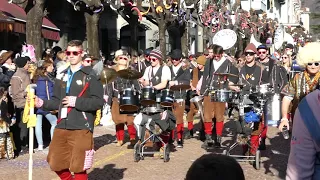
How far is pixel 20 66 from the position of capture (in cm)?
1187

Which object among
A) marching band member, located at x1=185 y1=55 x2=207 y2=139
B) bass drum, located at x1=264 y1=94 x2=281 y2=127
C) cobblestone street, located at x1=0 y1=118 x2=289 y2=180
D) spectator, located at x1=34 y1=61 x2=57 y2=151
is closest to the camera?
cobblestone street, located at x1=0 y1=118 x2=289 y2=180

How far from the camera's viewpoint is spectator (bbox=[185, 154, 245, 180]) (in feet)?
8.36

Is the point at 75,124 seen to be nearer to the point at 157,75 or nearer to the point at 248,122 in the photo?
the point at 248,122

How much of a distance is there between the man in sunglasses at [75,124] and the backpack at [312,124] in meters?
3.07

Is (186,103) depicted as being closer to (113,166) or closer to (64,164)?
(113,166)

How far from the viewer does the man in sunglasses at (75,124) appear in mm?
6840

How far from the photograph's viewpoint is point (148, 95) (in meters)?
10.3

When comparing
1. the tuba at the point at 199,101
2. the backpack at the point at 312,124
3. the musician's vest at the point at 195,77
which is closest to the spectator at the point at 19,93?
the tuba at the point at 199,101

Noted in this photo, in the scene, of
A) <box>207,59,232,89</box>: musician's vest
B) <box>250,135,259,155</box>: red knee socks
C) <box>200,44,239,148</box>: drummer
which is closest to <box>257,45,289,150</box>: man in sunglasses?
<box>200,44,239,148</box>: drummer

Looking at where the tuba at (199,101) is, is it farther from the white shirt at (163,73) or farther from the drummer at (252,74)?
the drummer at (252,74)

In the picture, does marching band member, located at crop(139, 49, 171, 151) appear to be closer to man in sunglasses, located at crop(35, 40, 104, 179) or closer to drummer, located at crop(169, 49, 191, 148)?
drummer, located at crop(169, 49, 191, 148)

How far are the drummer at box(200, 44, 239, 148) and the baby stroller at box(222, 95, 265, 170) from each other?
124 cm

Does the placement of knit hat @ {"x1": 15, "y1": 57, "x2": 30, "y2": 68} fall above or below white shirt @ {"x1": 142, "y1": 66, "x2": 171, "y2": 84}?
above

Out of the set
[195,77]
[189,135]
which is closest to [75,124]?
[189,135]
